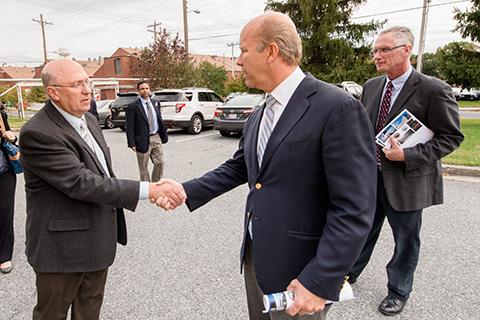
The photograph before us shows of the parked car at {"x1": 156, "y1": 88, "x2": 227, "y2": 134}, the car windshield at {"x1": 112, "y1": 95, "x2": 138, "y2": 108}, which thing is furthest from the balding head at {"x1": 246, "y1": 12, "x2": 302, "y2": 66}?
the car windshield at {"x1": 112, "y1": 95, "x2": 138, "y2": 108}

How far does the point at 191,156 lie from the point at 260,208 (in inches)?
299

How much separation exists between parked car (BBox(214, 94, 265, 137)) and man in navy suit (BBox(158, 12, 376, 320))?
381 inches

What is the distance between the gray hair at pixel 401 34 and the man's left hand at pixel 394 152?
69 centimetres

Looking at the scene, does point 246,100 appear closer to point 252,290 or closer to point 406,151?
point 406,151

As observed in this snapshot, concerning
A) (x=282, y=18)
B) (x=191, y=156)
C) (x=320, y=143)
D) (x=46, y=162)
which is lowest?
(x=191, y=156)

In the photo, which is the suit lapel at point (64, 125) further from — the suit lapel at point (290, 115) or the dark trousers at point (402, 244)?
the dark trousers at point (402, 244)

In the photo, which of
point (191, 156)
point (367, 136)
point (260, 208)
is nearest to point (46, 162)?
point (260, 208)

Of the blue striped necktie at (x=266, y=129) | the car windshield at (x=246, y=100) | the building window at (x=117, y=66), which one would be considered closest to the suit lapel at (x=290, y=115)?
the blue striped necktie at (x=266, y=129)

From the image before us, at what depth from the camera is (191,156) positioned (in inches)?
352

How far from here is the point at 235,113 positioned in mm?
11367

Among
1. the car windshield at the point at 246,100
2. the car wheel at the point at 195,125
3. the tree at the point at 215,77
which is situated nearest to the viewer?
the car windshield at the point at 246,100

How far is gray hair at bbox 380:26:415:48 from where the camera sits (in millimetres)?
2359

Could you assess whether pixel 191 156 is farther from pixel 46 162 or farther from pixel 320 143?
pixel 320 143

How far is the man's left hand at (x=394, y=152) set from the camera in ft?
7.75
